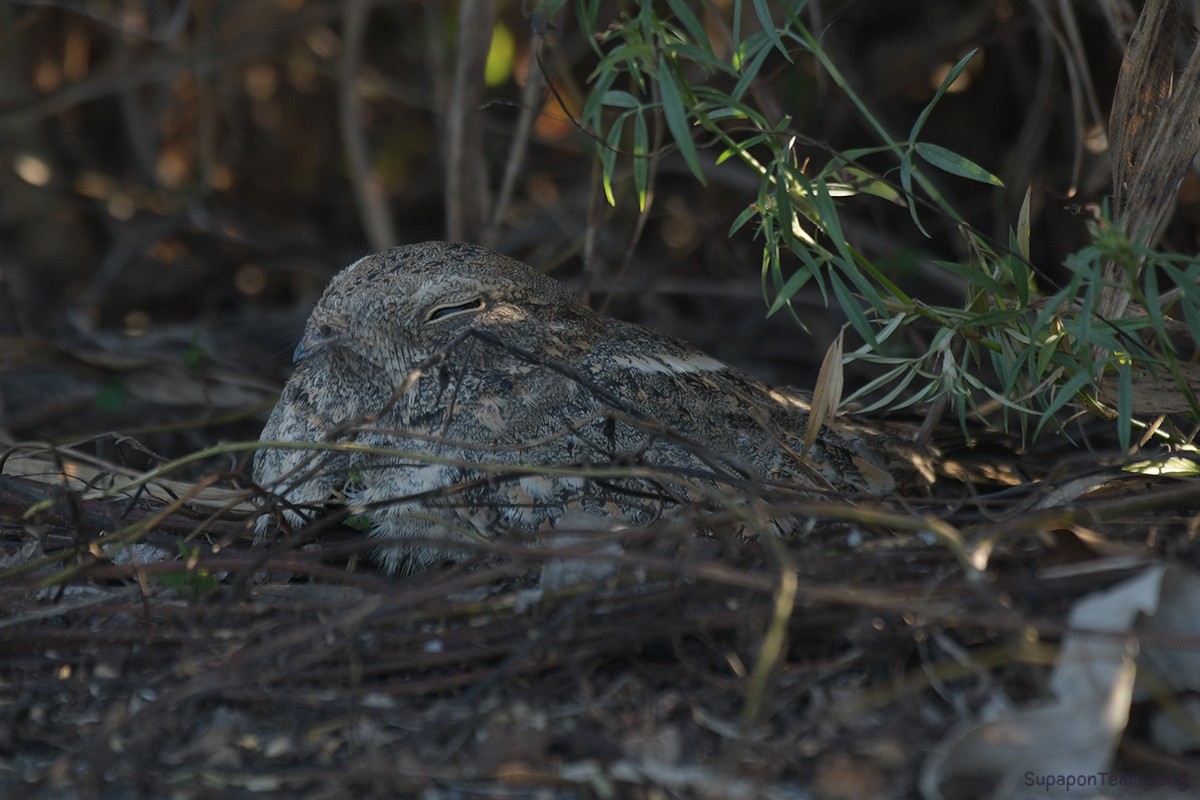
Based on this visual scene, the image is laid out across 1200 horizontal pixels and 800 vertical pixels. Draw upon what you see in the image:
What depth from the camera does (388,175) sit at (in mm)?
5219

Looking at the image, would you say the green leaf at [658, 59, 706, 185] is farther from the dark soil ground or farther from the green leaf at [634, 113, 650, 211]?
the dark soil ground

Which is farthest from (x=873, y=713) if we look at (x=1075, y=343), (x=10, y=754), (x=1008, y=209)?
(x=1008, y=209)

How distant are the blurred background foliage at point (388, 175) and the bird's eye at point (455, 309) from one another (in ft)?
1.86

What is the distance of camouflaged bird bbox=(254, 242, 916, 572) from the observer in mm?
2215

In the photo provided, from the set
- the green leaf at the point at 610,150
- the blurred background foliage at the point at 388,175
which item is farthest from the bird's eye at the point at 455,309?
the blurred background foliage at the point at 388,175

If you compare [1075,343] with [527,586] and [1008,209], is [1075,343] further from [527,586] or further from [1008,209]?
[1008,209]

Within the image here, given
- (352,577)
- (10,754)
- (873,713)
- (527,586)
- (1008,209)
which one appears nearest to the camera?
(873,713)

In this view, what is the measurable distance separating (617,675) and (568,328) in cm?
108

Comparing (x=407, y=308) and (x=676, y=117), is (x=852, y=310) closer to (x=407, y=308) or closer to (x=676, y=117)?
(x=676, y=117)

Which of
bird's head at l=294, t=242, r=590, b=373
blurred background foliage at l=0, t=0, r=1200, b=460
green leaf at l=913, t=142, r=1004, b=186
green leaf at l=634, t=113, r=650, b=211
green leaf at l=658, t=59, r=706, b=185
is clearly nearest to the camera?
green leaf at l=658, t=59, r=706, b=185

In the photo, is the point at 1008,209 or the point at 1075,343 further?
the point at 1008,209

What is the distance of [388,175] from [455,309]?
9.55ft

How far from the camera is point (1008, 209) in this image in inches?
151

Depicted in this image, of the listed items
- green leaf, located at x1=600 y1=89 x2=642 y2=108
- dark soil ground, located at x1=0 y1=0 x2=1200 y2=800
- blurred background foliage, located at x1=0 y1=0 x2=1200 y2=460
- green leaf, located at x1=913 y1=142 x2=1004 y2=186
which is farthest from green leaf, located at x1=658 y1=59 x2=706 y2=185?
blurred background foliage, located at x1=0 y1=0 x2=1200 y2=460
